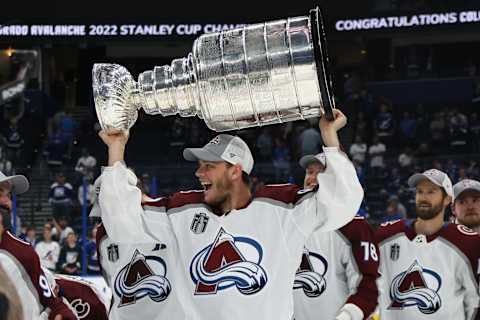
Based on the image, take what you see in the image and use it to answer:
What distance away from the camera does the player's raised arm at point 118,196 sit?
3393mm

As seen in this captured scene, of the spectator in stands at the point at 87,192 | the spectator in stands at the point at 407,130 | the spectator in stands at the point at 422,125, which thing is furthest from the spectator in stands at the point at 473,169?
the spectator in stands at the point at 87,192

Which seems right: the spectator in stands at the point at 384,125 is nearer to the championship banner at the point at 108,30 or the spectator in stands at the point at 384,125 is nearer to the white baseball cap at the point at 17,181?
the championship banner at the point at 108,30

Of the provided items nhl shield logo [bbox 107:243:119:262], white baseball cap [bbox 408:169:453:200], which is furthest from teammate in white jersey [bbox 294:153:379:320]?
nhl shield logo [bbox 107:243:119:262]

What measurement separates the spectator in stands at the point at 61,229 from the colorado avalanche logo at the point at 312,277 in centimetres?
642

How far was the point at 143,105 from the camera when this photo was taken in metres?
3.33

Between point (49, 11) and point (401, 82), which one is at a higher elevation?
point (49, 11)

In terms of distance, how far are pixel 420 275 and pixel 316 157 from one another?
74 cm

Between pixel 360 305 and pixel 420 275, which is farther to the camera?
pixel 420 275

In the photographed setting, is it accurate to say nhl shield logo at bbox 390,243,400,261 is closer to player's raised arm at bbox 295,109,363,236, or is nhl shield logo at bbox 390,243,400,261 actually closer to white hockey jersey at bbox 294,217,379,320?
white hockey jersey at bbox 294,217,379,320

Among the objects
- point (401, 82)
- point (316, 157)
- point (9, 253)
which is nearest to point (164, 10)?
point (401, 82)

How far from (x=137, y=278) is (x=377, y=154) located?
10.1 meters

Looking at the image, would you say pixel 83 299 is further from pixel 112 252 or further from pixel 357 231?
pixel 357 231

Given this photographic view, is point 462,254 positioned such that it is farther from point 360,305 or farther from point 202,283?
point 202,283

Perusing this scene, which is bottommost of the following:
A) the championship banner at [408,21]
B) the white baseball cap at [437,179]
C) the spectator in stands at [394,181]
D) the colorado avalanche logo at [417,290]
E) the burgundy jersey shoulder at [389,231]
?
the colorado avalanche logo at [417,290]
